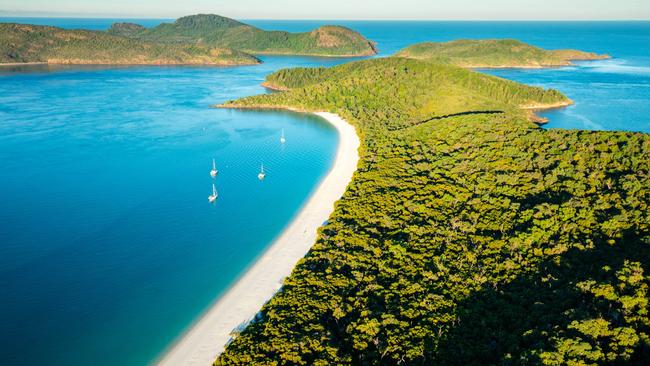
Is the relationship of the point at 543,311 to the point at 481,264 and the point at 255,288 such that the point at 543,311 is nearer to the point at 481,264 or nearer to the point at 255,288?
the point at 481,264

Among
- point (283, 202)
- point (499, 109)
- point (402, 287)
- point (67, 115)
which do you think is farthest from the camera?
point (67, 115)

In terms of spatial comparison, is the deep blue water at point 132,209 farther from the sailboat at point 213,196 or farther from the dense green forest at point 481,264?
the dense green forest at point 481,264

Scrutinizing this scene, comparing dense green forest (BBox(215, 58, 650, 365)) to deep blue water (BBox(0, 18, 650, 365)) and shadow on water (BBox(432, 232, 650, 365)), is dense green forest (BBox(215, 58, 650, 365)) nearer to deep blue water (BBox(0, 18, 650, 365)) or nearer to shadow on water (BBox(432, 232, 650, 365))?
shadow on water (BBox(432, 232, 650, 365))

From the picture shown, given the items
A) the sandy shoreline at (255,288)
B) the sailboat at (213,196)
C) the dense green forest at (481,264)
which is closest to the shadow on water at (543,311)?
the dense green forest at (481,264)

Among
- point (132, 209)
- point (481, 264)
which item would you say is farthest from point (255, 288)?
point (132, 209)

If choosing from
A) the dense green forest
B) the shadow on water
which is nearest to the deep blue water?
the dense green forest

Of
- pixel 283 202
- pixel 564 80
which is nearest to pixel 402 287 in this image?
pixel 283 202

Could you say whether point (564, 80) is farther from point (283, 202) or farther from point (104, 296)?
point (104, 296)
